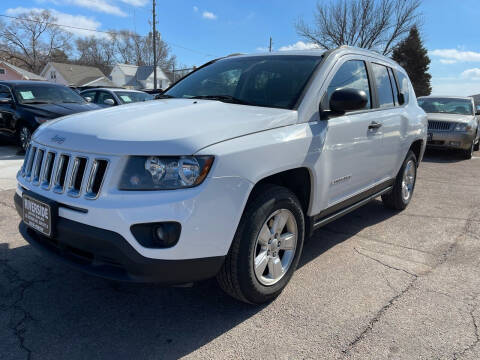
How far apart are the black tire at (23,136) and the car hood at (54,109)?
402 mm

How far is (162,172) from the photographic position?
82.8 inches

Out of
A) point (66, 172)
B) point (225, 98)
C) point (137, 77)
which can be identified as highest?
point (137, 77)

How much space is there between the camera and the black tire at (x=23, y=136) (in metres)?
8.05

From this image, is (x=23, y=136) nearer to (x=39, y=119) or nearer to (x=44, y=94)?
(x=39, y=119)

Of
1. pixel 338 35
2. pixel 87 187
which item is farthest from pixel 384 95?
pixel 338 35

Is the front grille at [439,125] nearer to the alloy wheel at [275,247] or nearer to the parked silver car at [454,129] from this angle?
the parked silver car at [454,129]

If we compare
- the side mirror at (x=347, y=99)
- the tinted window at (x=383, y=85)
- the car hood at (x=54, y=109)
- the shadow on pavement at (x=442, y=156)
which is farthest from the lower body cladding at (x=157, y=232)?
the shadow on pavement at (x=442, y=156)

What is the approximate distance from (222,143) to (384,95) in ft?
8.70

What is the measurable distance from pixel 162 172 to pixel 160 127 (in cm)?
33

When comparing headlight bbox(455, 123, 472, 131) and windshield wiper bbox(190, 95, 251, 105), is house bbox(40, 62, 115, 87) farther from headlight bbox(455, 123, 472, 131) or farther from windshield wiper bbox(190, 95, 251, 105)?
windshield wiper bbox(190, 95, 251, 105)

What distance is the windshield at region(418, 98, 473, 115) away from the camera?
36.2ft

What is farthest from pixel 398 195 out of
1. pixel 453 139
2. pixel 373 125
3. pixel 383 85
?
pixel 453 139

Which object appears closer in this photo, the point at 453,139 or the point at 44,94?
the point at 44,94

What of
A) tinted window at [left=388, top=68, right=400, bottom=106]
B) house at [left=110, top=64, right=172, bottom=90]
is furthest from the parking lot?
house at [left=110, top=64, right=172, bottom=90]
